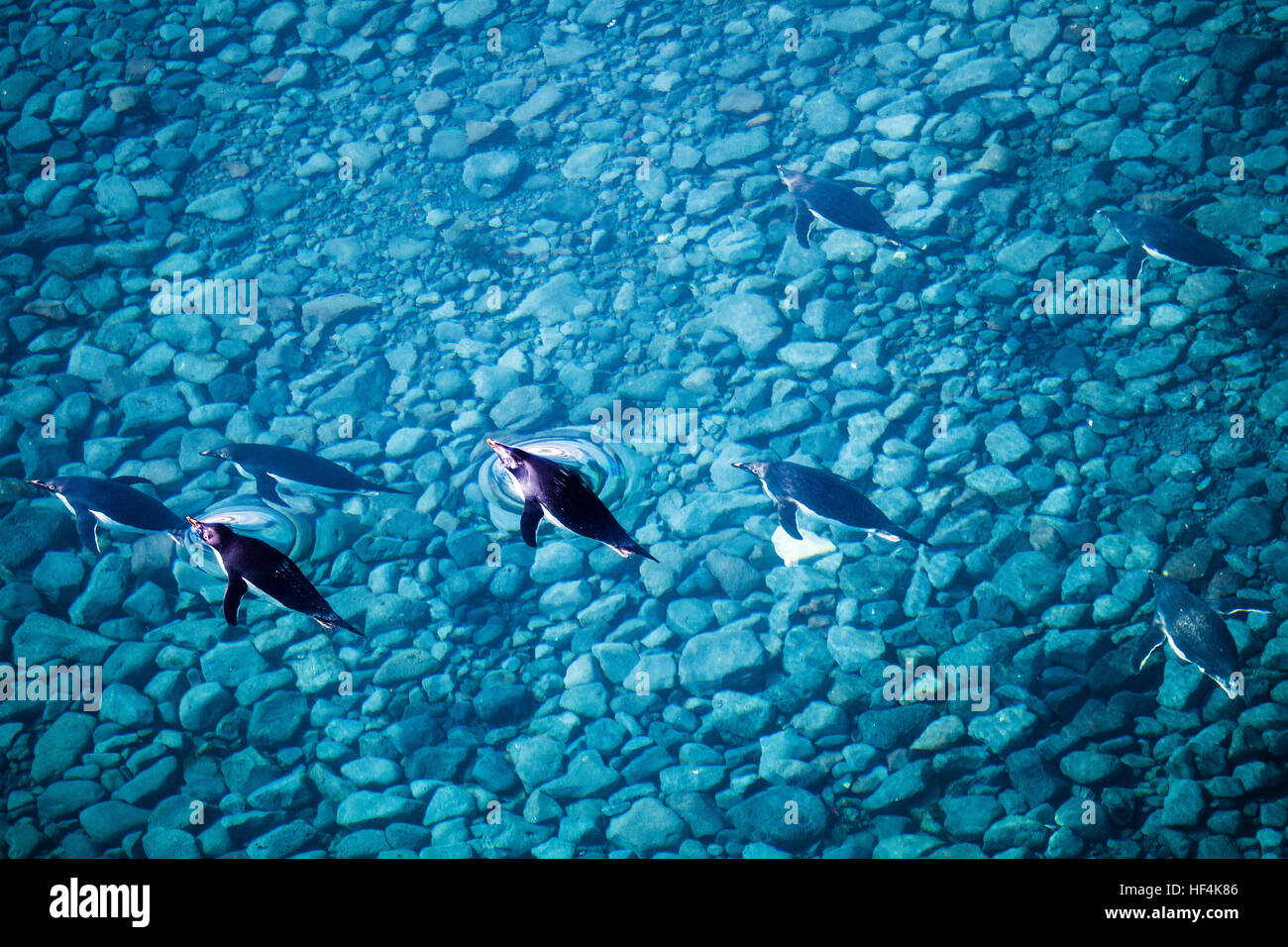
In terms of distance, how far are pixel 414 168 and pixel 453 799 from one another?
5519 mm

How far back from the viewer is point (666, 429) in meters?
5.07

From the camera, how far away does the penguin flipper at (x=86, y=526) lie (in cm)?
439

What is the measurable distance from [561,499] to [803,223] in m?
3.74

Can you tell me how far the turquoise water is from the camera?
371cm

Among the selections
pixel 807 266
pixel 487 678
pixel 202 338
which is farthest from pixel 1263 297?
pixel 202 338

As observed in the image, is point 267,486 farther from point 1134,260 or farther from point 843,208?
point 1134,260

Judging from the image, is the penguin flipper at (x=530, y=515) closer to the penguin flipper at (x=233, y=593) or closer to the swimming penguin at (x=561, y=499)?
the swimming penguin at (x=561, y=499)

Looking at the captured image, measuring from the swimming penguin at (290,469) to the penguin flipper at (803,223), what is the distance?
130 inches

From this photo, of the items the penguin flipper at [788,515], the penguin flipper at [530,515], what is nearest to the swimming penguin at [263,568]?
the penguin flipper at [530,515]

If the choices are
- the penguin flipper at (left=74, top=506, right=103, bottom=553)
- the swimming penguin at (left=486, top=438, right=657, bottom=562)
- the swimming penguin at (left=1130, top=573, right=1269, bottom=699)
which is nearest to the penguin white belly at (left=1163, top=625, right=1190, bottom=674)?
the swimming penguin at (left=1130, top=573, right=1269, bottom=699)

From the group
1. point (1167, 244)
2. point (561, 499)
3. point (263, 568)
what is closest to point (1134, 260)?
point (1167, 244)
